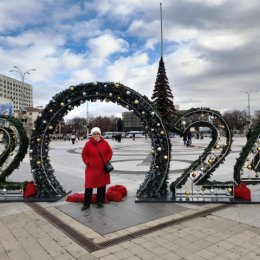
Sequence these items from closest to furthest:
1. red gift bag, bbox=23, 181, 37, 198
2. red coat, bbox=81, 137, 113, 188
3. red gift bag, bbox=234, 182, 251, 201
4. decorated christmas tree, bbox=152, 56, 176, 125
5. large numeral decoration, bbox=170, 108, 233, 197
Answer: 1. red coat, bbox=81, 137, 113, 188
2. red gift bag, bbox=234, 182, 251, 201
3. large numeral decoration, bbox=170, 108, 233, 197
4. red gift bag, bbox=23, 181, 37, 198
5. decorated christmas tree, bbox=152, 56, 176, 125

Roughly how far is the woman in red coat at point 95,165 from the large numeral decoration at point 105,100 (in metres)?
1.16

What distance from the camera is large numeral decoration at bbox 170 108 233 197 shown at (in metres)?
7.45

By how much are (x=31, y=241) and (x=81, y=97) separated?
12.7 ft

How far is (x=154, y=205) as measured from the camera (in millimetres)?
6918

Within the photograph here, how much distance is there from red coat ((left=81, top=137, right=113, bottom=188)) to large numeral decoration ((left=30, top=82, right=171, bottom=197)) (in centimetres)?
125

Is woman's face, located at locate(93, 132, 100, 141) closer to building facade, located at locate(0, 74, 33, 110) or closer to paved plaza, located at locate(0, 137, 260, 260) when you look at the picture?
paved plaza, located at locate(0, 137, 260, 260)

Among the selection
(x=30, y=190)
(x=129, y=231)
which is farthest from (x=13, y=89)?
(x=129, y=231)

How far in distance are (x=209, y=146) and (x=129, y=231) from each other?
332cm

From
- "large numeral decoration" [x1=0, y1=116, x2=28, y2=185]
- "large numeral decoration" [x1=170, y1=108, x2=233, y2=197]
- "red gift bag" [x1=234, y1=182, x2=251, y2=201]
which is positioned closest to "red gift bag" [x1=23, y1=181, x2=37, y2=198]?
"large numeral decoration" [x1=0, y1=116, x2=28, y2=185]

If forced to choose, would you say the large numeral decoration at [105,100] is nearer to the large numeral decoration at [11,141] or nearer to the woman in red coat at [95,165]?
the large numeral decoration at [11,141]

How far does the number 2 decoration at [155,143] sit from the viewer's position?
293 inches

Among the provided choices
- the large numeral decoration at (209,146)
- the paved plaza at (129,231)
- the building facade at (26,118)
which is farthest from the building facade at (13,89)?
the paved plaza at (129,231)

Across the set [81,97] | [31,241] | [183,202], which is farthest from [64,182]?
[31,241]

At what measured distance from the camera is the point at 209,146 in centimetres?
756
